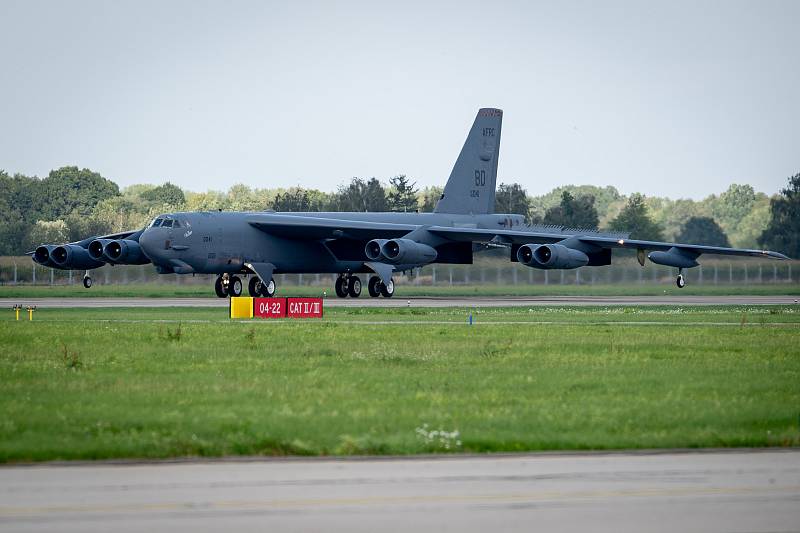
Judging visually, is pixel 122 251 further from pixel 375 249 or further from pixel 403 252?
pixel 403 252

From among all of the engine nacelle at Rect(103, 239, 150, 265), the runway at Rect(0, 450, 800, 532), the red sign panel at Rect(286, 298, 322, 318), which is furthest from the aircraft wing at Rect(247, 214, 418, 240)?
the runway at Rect(0, 450, 800, 532)

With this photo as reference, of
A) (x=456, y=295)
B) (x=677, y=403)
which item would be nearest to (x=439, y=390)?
(x=677, y=403)

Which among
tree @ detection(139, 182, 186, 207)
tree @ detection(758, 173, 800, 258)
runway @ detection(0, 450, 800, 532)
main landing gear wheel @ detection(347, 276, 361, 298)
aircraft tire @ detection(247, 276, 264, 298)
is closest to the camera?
runway @ detection(0, 450, 800, 532)

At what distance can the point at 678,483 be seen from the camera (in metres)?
10.4

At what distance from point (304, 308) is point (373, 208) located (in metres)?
46.2

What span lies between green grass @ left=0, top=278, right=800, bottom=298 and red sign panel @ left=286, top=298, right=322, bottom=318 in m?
17.3

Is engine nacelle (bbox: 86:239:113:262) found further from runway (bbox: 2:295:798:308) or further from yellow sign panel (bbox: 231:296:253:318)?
yellow sign panel (bbox: 231:296:253:318)

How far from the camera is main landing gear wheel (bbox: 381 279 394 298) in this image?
4941cm

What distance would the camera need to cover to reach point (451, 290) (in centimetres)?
5831

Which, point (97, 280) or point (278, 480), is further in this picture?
point (97, 280)

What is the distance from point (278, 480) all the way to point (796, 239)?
55.4 m

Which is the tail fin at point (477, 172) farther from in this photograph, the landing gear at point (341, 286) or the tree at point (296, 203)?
the tree at point (296, 203)

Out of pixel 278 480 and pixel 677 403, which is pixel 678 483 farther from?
pixel 677 403

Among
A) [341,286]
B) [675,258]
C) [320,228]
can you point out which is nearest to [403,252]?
[320,228]
